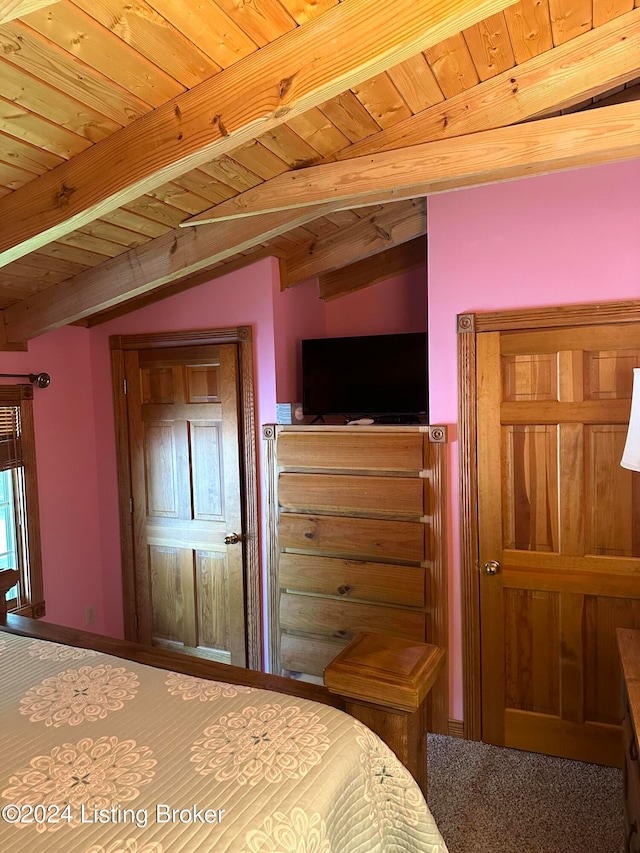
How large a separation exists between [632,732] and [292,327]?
2.34 meters

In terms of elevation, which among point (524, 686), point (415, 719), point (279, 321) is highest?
point (279, 321)

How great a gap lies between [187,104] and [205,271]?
1.52m

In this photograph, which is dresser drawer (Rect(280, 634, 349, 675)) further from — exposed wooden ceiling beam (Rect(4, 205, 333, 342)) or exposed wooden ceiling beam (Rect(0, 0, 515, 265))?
exposed wooden ceiling beam (Rect(0, 0, 515, 265))

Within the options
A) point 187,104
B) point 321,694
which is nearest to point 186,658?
point 321,694

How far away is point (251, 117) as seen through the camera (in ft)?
4.99

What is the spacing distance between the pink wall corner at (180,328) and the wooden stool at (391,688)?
1969mm

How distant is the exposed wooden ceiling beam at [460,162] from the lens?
74.0 inches

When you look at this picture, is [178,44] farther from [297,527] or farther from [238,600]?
[238,600]

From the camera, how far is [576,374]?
247 centimetres

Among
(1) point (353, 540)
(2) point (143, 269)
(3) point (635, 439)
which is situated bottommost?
(1) point (353, 540)

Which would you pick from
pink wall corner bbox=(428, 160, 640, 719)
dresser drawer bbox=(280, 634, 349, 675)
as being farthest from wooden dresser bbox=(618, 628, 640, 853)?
dresser drawer bbox=(280, 634, 349, 675)

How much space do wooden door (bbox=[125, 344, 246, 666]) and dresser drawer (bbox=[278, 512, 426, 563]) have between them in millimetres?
359

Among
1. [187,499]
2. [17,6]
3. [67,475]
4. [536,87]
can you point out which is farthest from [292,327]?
[17,6]

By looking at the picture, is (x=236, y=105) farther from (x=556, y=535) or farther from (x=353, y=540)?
(x=556, y=535)
